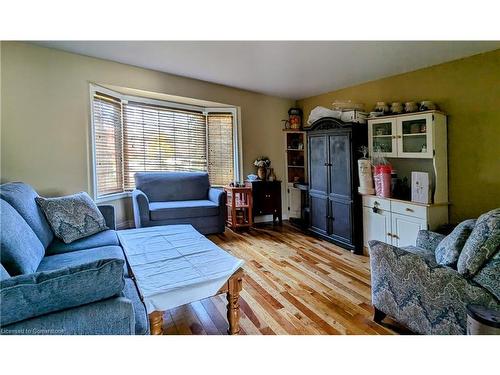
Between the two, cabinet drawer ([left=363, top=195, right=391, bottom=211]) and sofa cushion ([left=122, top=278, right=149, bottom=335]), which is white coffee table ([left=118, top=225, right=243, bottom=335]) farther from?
cabinet drawer ([left=363, top=195, right=391, bottom=211])

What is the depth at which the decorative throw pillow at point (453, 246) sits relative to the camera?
5.60 ft

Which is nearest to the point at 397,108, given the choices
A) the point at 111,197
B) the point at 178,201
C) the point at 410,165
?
the point at 410,165

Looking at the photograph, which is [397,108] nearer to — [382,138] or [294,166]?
[382,138]

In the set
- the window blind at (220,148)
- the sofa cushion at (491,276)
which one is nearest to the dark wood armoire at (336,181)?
the window blind at (220,148)

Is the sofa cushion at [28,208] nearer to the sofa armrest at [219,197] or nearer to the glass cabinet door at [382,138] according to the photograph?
the sofa armrest at [219,197]

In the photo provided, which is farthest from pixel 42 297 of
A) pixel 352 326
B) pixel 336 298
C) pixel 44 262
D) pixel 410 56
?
pixel 410 56

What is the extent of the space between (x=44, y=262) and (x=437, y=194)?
3.64 meters

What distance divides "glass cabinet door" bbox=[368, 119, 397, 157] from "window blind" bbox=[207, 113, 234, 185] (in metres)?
2.38

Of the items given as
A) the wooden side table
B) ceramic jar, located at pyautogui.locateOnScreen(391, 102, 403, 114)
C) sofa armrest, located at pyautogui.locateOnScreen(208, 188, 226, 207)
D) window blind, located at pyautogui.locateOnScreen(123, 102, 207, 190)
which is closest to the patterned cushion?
ceramic jar, located at pyautogui.locateOnScreen(391, 102, 403, 114)

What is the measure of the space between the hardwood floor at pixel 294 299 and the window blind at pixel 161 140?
6.14ft

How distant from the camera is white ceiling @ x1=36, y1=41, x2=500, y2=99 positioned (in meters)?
2.67

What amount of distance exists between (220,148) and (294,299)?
128 inches
